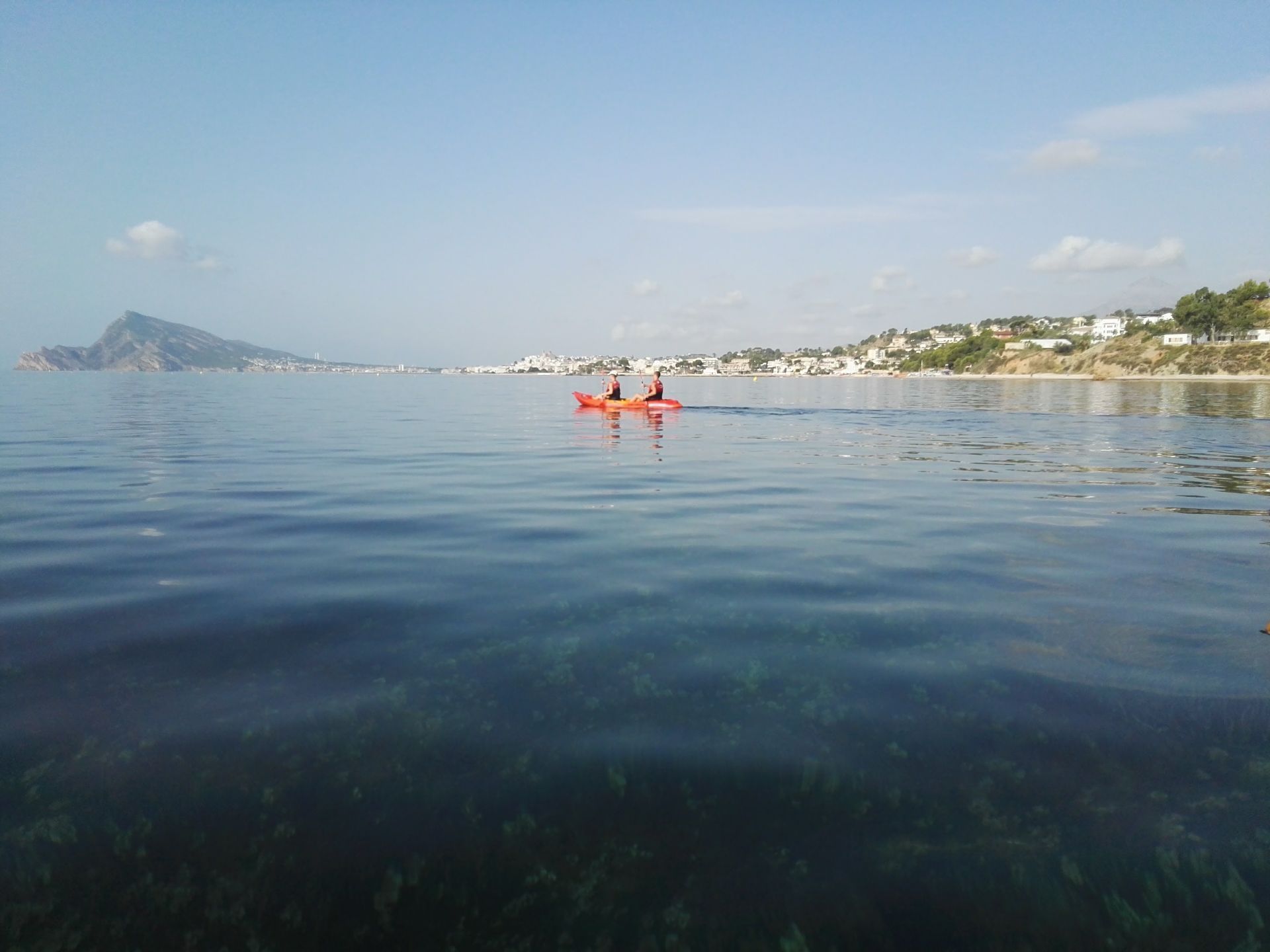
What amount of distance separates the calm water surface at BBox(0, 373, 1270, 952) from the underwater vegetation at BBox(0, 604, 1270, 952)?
0.07 ft

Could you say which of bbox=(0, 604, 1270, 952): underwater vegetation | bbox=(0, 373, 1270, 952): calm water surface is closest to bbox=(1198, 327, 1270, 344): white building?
bbox=(0, 373, 1270, 952): calm water surface

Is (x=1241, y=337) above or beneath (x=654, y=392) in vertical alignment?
above

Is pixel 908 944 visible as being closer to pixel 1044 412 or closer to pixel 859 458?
pixel 859 458

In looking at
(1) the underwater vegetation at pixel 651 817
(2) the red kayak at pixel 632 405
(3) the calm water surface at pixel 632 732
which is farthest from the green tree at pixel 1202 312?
(1) the underwater vegetation at pixel 651 817

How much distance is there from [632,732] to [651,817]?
958 millimetres

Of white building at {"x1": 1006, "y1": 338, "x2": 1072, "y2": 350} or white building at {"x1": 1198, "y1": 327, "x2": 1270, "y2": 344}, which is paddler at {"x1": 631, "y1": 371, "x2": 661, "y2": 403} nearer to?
white building at {"x1": 1198, "y1": 327, "x2": 1270, "y2": 344}

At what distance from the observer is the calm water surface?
379cm

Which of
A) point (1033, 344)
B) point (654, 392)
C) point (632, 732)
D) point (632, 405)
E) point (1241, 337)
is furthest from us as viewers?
point (1033, 344)

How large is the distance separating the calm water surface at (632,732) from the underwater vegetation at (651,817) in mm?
22

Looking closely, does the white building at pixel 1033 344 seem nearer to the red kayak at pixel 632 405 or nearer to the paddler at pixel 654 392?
the red kayak at pixel 632 405

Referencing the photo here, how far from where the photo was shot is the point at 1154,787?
4.66 meters

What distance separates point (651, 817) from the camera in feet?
14.4

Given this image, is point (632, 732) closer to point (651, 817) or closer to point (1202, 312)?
point (651, 817)

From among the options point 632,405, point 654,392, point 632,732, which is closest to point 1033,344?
point 654,392
